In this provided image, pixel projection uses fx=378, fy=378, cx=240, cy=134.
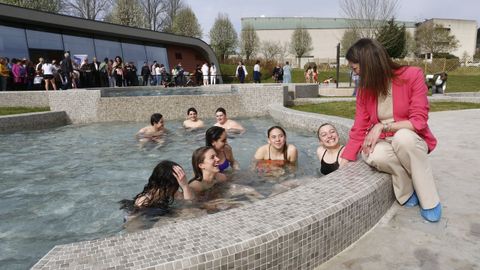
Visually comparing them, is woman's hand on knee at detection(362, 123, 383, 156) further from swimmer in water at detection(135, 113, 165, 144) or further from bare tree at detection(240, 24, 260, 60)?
bare tree at detection(240, 24, 260, 60)

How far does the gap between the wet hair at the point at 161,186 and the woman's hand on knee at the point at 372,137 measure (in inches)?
77.6

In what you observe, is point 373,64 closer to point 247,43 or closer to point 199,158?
point 199,158

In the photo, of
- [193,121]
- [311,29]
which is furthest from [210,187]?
[311,29]

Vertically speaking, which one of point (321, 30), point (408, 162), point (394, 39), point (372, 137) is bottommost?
point (408, 162)

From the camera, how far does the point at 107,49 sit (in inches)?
957

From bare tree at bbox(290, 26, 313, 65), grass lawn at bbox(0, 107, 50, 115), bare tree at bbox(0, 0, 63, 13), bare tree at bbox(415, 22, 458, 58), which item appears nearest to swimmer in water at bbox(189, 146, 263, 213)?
grass lawn at bbox(0, 107, 50, 115)

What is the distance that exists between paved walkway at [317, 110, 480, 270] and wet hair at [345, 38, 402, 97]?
3.54ft

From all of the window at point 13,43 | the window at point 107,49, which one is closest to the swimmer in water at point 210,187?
the window at point 13,43

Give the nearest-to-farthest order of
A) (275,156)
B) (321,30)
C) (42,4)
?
(275,156), (42,4), (321,30)

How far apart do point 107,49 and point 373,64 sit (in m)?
23.9

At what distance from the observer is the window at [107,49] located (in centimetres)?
2362

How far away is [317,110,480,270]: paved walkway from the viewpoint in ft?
7.86

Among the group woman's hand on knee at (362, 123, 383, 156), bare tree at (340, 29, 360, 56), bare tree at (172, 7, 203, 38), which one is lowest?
woman's hand on knee at (362, 123, 383, 156)

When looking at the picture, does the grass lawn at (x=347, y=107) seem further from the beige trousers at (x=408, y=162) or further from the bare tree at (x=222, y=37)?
the bare tree at (x=222, y=37)
